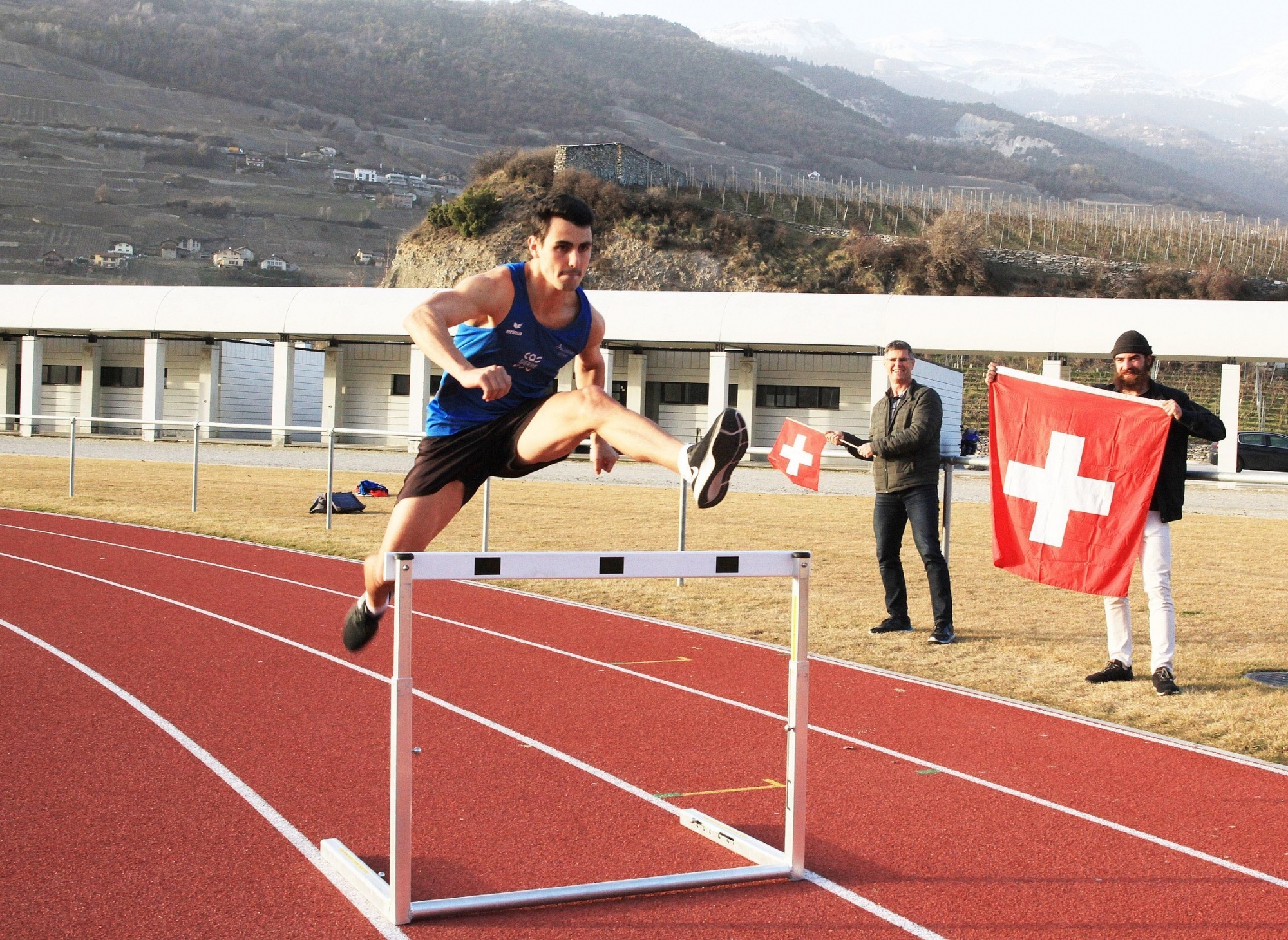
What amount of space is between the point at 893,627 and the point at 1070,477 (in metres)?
1.88

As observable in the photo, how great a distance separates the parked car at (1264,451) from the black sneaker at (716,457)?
30.9m

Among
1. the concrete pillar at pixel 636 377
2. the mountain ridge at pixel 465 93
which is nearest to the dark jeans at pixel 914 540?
the concrete pillar at pixel 636 377

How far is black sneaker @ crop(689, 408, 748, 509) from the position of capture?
13.0 feet

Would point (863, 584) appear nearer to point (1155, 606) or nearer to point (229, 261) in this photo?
point (1155, 606)

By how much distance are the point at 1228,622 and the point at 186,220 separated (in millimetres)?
130070

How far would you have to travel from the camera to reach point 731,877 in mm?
4051

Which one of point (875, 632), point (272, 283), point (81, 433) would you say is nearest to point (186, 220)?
point (272, 283)

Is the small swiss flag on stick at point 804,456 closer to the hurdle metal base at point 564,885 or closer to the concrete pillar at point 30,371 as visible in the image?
the hurdle metal base at point 564,885

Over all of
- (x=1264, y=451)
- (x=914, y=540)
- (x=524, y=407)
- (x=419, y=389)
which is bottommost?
(x=914, y=540)

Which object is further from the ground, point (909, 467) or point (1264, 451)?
point (1264, 451)

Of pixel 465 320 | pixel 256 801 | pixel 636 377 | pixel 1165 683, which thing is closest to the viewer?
pixel 465 320

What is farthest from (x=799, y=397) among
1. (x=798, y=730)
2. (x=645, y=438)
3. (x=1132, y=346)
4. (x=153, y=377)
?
(x=645, y=438)

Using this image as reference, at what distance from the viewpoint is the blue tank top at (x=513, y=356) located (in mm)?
4422

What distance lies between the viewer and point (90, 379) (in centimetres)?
4103
